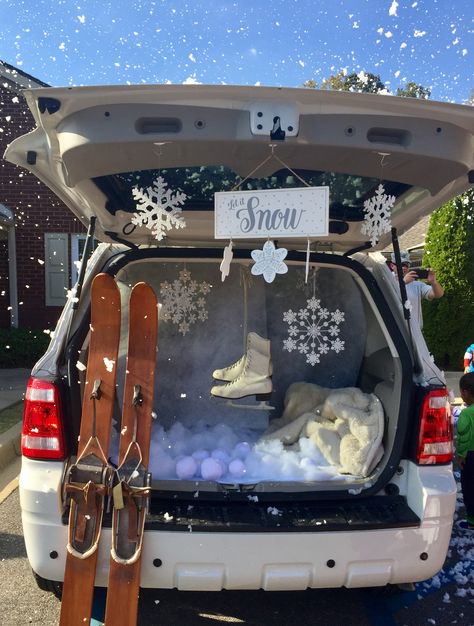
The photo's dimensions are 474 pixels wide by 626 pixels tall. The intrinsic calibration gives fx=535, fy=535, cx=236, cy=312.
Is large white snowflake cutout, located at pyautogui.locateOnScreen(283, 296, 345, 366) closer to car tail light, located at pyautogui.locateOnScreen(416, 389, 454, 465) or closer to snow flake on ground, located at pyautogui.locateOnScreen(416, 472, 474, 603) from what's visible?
car tail light, located at pyautogui.locateOnScreen(416, 389, 454, 465)

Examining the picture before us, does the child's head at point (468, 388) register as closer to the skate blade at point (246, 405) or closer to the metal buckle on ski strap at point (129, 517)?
the skate blade at point (246, 405)

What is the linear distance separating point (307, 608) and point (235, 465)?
2.67ft

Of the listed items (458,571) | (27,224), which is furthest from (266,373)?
(27,224)

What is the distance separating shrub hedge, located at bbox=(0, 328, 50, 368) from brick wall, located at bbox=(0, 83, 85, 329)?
1.11 m

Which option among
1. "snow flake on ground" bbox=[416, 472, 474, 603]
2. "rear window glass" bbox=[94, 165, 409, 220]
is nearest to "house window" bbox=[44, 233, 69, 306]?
"rear window glass" bbox=[94, 165, 409, 220]

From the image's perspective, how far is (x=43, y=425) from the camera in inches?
86.5

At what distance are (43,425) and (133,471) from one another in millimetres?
415

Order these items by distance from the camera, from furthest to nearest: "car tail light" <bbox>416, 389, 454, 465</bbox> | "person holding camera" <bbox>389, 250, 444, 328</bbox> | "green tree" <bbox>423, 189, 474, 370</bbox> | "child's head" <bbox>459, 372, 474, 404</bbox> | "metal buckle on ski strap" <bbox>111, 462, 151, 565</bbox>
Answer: "green tree" <bbox>423, 189, 474, 370</bbox>
"person holding camera" <bbox>389, 250, 444, 328</bbox>
"child's head" <bbox>459, 372, 474, 404</bbox>
"car tail light" <bbox>416, 389, 454, 465</bbox>
"metal buckle on ski strap" <bbox>111, 462, 151, 565</bbox>

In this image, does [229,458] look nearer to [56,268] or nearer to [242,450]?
[242,450]

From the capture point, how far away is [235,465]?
262 cm

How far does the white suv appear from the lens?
1.90m

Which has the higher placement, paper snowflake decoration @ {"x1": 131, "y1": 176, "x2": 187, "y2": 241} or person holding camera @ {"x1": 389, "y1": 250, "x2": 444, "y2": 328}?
paper snowflake decoration @ {"x1": 131, "y1": 176, "x2": 187, "y2": 241}

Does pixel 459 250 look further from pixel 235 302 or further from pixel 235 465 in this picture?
pixel 235 465

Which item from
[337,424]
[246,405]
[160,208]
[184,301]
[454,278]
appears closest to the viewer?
[160,208]
